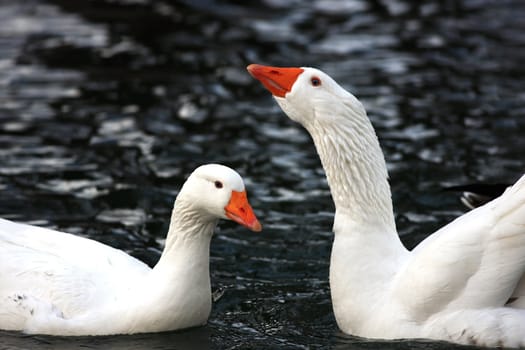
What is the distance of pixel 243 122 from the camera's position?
566 inches

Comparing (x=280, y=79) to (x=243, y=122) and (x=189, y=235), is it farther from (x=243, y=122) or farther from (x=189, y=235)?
(x=243, y=122)

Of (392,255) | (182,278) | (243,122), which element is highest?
(392,255)

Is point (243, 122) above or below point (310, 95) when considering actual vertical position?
below

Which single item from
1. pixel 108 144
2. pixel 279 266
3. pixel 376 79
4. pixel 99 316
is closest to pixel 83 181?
pixel 108 144

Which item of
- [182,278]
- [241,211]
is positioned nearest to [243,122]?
[182,278]

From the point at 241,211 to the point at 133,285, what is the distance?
1.13 meters

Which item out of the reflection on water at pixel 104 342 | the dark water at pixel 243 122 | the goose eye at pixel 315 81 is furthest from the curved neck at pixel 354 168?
the reflection on water at pixel 104 342

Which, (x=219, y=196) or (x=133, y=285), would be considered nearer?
(x=219, y=196)

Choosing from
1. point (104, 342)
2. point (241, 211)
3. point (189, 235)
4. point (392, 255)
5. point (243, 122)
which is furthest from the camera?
point (243, 122)

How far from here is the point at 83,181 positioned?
12.2 meters

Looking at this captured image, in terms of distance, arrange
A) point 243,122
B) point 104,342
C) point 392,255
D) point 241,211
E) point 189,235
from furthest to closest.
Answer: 1. point 243,122
2. point 189,235
3. point 104,342
4. point 392,255
5. point 241,211

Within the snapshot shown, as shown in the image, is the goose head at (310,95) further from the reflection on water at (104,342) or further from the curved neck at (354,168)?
the reflection on water at (104,342)

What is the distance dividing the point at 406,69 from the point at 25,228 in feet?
29.0

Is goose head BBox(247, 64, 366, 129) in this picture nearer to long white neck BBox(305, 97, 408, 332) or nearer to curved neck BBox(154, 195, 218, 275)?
long white neck BBox(305, 97, 408, 332)
